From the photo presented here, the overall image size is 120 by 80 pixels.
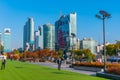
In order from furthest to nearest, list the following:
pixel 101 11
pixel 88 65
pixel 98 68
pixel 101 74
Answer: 1. pixel 88 65
2. pixel 98 68
3. pixel 101 11
4. pixel 101 74

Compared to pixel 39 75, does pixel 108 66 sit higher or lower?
higher

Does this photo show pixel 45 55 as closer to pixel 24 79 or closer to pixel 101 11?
pixel 101 11

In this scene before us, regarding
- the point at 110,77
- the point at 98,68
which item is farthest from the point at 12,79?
the point at 98,68

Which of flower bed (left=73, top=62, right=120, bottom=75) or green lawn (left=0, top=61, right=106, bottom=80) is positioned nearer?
green lawn (left=0, top=61, right=106, bottom=80)

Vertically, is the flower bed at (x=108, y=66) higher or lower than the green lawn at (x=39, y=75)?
higher

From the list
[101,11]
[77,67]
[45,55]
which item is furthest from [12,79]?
[45,55]

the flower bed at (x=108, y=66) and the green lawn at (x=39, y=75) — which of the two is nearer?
the green lawn at (x=39, y=75)

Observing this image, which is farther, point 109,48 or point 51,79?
point 109,48

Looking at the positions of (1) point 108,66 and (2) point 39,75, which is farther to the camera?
(1) point 108,66

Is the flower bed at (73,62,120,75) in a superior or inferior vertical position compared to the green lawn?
superior

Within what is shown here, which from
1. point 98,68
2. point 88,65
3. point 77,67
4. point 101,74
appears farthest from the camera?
point 77,67

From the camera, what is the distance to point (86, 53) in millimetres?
153750

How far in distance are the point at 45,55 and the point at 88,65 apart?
10352 cm

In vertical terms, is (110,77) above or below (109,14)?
below
